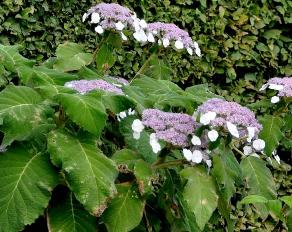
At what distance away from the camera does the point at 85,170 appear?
5.46ft

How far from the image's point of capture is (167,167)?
1.89 meters

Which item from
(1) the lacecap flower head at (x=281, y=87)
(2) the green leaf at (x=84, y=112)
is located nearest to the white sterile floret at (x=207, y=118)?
(2) the green leaf at (x=84, y=112)

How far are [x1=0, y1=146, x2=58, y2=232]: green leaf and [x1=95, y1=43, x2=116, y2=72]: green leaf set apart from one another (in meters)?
0.93

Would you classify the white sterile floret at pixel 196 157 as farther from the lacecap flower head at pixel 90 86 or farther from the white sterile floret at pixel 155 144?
the lacecap flower head at pixel 90 86

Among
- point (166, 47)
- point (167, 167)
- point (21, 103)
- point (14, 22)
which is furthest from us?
point (14, 22)

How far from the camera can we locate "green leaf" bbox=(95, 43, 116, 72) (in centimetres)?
261

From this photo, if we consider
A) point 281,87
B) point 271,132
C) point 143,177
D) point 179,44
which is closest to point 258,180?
point 271,132

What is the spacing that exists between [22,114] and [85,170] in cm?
24

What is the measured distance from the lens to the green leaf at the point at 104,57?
261 centimetres

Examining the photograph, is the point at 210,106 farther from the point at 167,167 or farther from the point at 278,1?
the point at 278,1

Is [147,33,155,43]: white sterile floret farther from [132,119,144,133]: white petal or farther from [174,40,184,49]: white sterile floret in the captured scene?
[132,119,144,133]: white petal

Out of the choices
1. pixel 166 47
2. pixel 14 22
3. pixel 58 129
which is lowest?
pixel 14 22

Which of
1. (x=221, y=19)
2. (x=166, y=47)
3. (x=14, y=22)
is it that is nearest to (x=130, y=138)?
(x=166, y=47)

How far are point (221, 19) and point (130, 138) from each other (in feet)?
8.06
